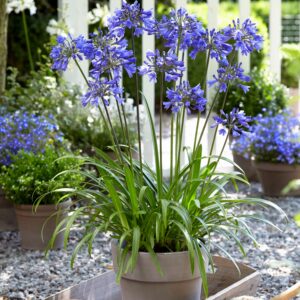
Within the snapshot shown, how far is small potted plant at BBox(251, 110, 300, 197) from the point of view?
518 centimetres

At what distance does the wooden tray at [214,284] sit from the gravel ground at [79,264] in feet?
0.75

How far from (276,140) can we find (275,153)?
0.35ft

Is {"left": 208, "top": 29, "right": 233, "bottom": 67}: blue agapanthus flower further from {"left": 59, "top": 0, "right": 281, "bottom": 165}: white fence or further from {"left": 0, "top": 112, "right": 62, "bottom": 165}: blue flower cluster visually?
{"left": 59, "top": 0, "right": 281, "bottom": 165}: white fence

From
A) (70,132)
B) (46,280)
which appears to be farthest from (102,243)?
(70,132)

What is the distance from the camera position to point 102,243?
165 inches

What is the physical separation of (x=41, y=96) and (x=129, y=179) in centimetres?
249

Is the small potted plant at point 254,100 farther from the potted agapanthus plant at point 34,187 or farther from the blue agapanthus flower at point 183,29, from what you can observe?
the blue agapanthus flower at point 183,29

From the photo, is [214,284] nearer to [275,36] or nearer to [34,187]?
[34,187]

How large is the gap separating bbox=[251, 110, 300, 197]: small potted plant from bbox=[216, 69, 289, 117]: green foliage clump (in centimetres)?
37

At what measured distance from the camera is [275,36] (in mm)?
6340

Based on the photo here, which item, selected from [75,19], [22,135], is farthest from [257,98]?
[22,135]

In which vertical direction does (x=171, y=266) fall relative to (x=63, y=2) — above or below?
below

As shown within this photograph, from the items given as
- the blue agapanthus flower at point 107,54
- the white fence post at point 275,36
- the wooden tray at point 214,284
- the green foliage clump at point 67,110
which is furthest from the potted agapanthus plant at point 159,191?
the white fence post at point 275,36

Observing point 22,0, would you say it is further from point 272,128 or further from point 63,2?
point 272,128
